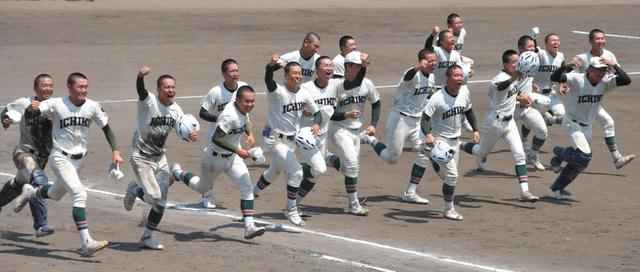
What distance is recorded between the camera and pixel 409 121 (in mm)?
18750

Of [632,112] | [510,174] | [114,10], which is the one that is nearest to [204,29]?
[114,10]

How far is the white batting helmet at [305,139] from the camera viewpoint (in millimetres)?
16328

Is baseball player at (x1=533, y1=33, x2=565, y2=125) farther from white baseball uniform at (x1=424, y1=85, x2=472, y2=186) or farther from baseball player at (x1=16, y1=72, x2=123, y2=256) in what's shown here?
baseball player at (x1=16, y1=72, x2=123, y2=256)

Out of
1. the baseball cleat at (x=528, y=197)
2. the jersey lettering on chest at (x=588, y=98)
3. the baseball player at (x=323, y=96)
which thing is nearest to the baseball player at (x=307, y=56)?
the baseball player at (x=323, y=96)

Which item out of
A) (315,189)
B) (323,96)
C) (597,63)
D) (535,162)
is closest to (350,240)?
(323,96)

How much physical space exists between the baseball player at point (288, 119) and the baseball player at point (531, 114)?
4492 mm

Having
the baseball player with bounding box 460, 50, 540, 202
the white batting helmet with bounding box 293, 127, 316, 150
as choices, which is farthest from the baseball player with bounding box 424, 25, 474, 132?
the white batting helmet with bounding box 293, 127, 316, 150

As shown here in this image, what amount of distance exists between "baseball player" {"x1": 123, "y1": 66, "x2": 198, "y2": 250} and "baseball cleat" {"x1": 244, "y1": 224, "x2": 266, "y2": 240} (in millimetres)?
1033

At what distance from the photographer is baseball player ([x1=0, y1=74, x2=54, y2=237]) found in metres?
15.3

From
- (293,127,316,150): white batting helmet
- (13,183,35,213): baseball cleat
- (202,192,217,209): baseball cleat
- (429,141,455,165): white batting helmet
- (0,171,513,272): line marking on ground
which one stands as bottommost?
(0,171,513,272): line marking on ground

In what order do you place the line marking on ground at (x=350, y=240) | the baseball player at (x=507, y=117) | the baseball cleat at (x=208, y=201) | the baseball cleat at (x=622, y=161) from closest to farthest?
the line marking on ground at (x=350, y=240), the baseball cleat at (x=208, y=201), the baseball player at (x=507, y=117), the baseball cleat at (x=622, y=161)

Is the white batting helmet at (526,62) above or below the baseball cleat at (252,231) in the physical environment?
above

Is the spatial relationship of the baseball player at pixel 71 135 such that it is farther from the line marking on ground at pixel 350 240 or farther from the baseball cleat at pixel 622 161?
the baseball cleat at pixel 622 161

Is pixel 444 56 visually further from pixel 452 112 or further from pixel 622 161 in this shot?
pixel 452 112
